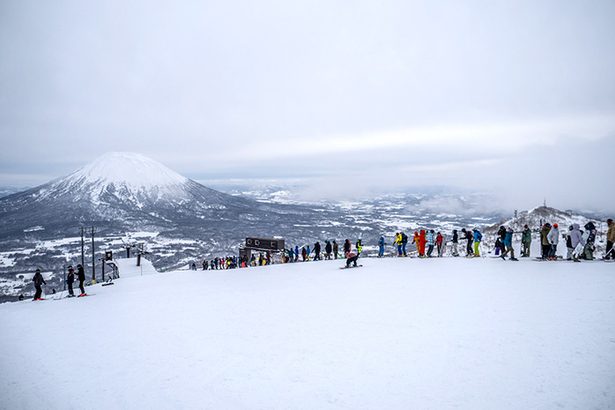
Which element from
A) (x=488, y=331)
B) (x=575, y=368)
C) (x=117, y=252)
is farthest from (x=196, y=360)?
(x=117, y=252)

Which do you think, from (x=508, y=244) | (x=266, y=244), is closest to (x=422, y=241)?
(x=508, y=244)

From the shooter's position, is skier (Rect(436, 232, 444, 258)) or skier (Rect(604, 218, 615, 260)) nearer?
skier (Rect(604, 218, 615, 260))

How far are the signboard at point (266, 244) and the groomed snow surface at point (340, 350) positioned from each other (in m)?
21.2

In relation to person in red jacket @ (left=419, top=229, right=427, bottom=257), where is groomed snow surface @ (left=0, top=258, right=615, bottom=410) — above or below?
below

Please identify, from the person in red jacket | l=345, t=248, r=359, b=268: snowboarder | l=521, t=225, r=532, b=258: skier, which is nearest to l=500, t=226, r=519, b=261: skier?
l=521, t=225, r=532, b=258: skier

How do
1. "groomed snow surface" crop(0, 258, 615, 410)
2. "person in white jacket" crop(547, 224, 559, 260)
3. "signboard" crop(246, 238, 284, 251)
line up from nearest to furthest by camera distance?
"groomed snow surface" crop(0, 258, 615, 410)
"person in white jacket" crop(547, 224, 559, 260)
"signboard" crop(246, 238, 284, 251)

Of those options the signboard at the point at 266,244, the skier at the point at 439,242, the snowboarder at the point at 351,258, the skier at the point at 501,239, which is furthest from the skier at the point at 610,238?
the signboard at the point at 266,244

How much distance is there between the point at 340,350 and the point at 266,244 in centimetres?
2901

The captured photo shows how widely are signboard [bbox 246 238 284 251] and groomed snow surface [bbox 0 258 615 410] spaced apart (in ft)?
69.5

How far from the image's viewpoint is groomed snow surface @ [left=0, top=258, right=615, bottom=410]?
619 centimetres

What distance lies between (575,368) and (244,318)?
27.3ft

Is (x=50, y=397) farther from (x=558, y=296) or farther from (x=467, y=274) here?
(x=467, y=274)

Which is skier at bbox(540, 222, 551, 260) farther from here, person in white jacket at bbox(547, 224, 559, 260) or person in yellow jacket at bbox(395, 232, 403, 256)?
person in yellow jacket at bbox(395, 232, 403, 256)

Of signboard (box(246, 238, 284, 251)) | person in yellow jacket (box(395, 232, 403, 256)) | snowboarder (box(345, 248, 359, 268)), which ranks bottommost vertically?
signboard (box(246, 238, 284, 251))
